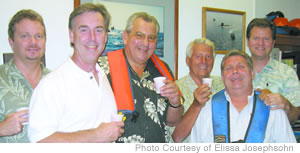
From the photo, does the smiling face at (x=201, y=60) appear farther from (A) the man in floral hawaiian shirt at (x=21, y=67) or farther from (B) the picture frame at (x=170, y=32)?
(A) the man in floral hawaiian shirt at (x=21, y=67)

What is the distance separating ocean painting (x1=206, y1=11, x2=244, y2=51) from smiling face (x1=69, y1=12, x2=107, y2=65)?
86.7 inches

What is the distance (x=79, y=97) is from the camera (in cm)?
129

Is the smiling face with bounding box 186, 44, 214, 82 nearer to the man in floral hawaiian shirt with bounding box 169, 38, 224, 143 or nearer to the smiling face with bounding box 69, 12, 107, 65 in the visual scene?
the man in floral hawaiian shirt with bounding box 169, 38, 224, 143

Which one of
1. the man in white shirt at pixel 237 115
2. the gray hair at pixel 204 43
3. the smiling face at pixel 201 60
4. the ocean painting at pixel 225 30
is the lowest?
the man in white shirt at pixel 237 115

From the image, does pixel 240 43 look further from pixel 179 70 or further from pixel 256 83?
pixel 256 83

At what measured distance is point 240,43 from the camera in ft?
11.4

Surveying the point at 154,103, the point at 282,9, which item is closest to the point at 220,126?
the point at 154,103

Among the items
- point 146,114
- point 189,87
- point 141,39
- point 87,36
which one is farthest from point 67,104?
point 189,87

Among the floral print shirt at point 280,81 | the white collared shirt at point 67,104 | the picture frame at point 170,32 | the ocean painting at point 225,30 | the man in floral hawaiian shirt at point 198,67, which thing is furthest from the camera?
the ocean painting at point 225,30

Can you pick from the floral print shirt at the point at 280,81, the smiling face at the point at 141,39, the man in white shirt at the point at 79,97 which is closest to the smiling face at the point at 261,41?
the floral print shirt at the point at 280,81

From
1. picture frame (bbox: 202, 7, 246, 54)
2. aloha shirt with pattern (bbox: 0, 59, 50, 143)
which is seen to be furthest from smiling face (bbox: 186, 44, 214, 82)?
aloha shirt with pattern (bbox: 0, 59, 50, 143)

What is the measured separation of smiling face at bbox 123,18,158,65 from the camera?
73.2 inches

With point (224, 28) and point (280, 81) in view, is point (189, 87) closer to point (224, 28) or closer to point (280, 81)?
point (280, 81)

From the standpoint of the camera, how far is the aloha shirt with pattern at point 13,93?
157 cm
